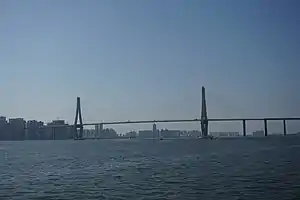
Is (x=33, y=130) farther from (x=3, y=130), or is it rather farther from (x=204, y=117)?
(x=204, y=117)

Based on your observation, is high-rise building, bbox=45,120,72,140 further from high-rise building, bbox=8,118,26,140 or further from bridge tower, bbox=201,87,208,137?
bridge tower, bbox=201,87,208,137

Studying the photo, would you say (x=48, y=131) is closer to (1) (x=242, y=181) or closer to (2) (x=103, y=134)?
(2) (x=103, y=134)

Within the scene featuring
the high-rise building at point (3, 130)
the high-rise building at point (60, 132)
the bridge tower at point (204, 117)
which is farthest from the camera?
the high-rise building at point (60, 132)

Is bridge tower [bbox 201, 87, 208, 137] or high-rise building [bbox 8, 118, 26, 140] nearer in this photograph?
bridge tower [bbox 201, 87, 208, 137]

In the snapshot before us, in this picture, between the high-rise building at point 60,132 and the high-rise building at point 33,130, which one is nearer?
the high-rise building at point 60,132

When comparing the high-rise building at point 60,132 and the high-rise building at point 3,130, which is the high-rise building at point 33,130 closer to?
the high-rise building at point 60,132

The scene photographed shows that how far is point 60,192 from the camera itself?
596 inches

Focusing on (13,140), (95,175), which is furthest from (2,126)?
(95,175)

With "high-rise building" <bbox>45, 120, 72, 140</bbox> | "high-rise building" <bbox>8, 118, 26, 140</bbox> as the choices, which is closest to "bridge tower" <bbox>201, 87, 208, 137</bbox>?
"high-rise building" <bbox>45, 120, 72, 140</bbox>

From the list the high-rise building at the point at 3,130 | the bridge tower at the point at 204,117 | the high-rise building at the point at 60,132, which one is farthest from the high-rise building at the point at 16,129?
the bridge tower at the point at 204,117

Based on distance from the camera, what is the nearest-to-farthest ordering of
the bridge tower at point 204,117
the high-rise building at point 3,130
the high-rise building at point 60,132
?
the bridge tower at point 204,117
the high-rise building at point 3,130
the high-rise building at point 60,132

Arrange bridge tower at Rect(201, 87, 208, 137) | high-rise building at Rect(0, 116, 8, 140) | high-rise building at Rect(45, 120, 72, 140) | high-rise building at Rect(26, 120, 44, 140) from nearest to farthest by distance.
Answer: bridge tower at Rect(201, 87, 208, 137) < high-rise building at Rect(0, 116, 8, 140) < high-rise building at Rect(45, 120, 72, 140) < high-rise building at Rect(26, 120, 44, 140)

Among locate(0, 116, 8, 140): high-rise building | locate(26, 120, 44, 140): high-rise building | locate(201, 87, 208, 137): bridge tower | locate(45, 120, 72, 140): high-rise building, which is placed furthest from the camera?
locate(26, 120, 44, 140): high-rise building

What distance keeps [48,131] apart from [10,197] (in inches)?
4276
